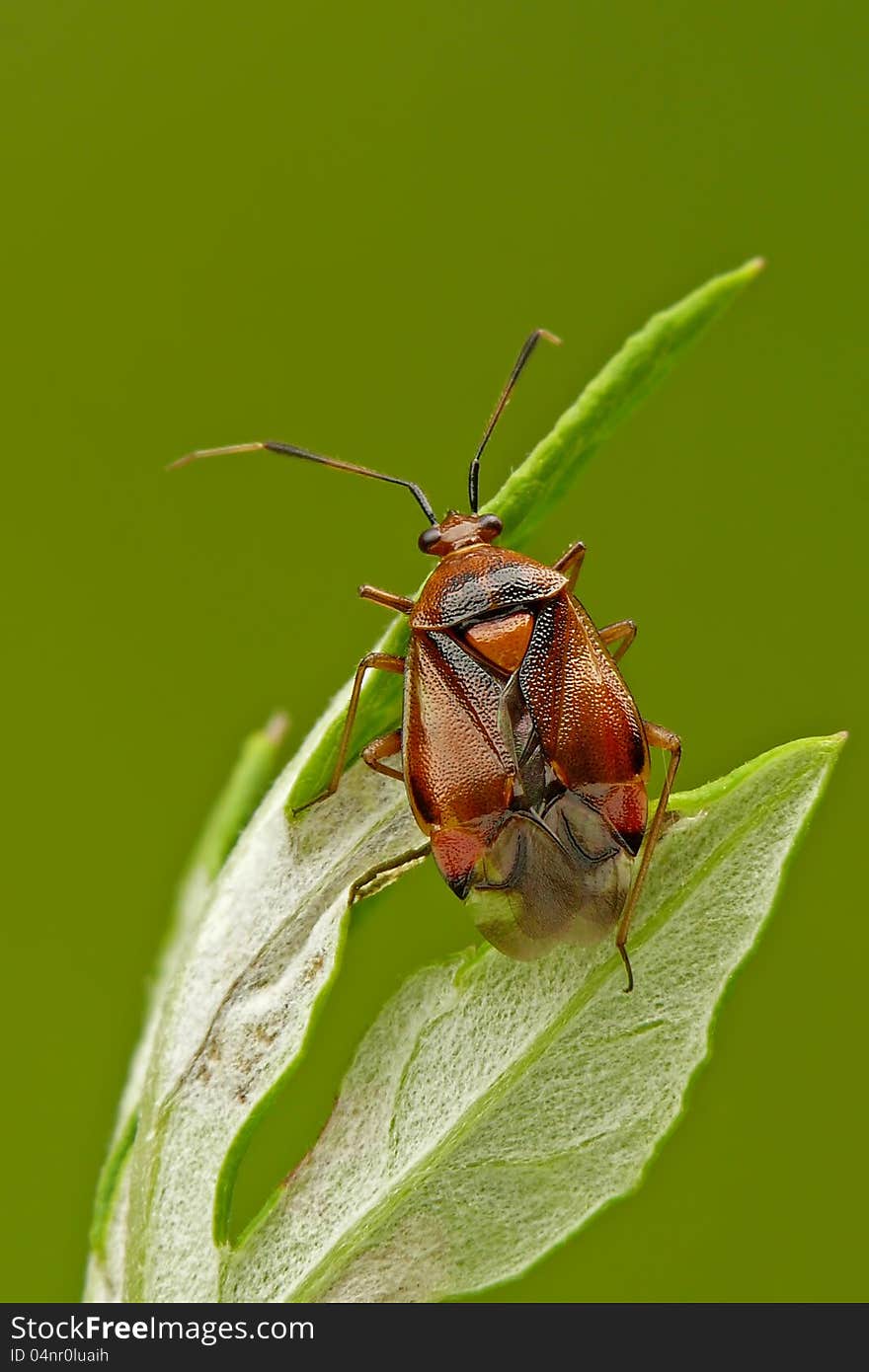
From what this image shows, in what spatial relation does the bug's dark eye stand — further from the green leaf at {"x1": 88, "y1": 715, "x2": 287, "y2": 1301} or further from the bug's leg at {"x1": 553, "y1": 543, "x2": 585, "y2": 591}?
the green leaf at {"x1": 88, "y1": 715, "x2": 287, "y2": 1301}

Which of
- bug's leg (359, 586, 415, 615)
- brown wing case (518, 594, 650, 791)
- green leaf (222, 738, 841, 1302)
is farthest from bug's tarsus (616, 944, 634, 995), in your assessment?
bug's leg (359, 586, 415, 615)

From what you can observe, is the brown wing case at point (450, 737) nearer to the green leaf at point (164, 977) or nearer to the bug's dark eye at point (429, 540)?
the green leaf at point (164, 977)

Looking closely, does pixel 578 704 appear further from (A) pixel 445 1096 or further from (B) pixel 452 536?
(A) pixel 445 1096

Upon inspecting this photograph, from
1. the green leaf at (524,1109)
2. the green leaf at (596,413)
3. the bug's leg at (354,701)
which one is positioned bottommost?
the green leaf at (524,1109)

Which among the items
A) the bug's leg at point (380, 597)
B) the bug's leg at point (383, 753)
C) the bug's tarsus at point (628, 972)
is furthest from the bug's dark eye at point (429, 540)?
the bug's tarsus at point (628, 972)
